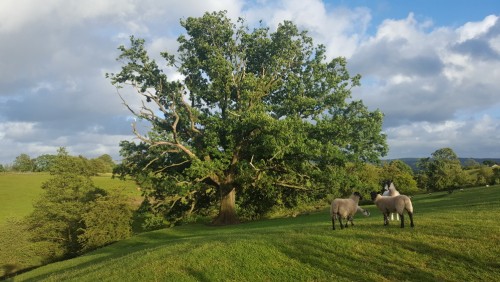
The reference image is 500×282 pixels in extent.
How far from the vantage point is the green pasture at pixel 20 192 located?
7199 cm

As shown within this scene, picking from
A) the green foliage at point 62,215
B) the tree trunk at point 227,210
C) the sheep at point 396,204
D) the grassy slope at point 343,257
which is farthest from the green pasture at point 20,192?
the sheep at point 396,204

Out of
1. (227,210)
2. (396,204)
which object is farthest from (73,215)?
(396,204)

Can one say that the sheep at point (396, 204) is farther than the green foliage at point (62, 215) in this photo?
No

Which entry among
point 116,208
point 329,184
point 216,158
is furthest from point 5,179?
point 329,184

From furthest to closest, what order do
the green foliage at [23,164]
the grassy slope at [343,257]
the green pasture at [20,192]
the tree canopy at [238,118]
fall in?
the green foliage at [23,164], the green pasture at [20,192], the tree canopy at [238,118], the grassy slope at [343,257]

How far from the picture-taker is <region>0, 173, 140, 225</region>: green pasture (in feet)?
236

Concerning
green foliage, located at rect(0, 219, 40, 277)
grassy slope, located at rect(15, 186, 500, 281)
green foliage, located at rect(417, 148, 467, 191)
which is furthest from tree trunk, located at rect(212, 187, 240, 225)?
green foliage, located at rect(417, 148, 467, 191)

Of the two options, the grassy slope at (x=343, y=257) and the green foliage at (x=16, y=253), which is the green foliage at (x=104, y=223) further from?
the grassy slope at (x=343, y=257)

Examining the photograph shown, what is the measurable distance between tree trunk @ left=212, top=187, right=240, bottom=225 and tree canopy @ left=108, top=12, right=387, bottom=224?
0.31 feet

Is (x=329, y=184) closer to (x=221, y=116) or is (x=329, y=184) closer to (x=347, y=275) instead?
(x=221, y=116)

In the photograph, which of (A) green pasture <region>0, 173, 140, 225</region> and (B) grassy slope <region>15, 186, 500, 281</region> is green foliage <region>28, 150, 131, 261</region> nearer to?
(A) green pasture <region>0, 173, 140, 225</region>

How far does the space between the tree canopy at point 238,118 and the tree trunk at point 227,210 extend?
3.8 inches

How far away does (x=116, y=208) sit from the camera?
1485 inches

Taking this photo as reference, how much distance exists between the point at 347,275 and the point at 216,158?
870 inches
